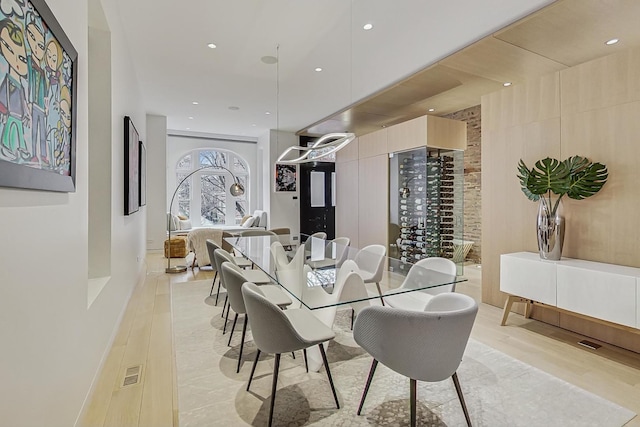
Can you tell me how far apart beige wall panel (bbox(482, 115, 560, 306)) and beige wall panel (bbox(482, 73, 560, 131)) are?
7 centimetres

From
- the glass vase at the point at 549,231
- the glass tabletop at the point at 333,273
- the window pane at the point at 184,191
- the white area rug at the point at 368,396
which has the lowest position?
the white area rug at the point at 368,396

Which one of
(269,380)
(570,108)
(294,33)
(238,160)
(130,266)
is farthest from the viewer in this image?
(238,160)

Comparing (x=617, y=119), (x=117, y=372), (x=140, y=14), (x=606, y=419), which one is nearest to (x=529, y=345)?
(x=606, y=419)

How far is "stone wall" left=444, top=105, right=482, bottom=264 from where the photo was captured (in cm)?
613

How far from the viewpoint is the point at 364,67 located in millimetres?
4266

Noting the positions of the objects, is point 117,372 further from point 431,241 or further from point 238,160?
point 238,160

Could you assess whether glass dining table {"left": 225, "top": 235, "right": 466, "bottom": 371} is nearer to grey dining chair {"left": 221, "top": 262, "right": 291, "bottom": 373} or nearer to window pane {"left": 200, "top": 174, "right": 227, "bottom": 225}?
grey dining chair {"left": 221, "top": 262, "right": 291, "bottom": 373}

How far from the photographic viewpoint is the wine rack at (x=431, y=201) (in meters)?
4.93

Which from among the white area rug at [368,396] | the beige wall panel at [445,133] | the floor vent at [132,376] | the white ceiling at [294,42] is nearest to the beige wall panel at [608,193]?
the white ceiling at [294,42]

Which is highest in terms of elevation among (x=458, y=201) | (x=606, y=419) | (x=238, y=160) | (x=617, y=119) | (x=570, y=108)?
(x=238, y=160)

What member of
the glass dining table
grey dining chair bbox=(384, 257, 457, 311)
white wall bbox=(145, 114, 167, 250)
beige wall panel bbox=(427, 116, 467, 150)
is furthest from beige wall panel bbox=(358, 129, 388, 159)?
white wall bbox=(145, 114, 167, 250)

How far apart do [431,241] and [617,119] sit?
2.71 meters

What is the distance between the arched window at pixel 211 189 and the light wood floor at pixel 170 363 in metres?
5.38

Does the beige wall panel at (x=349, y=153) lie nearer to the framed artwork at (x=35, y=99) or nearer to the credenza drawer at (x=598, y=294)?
the credenza drawer at (x=598, y=294)
